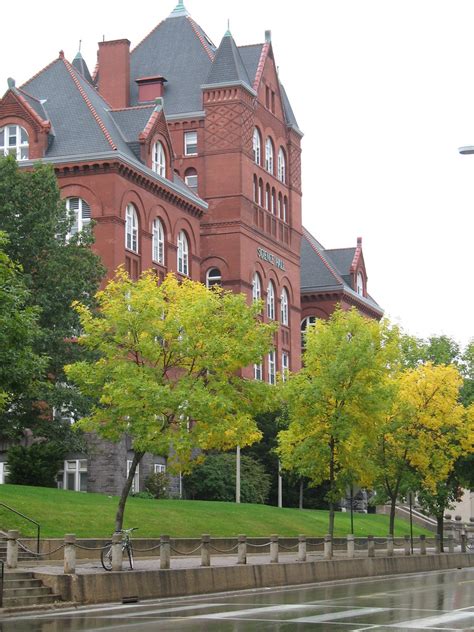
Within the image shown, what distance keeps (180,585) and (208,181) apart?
4962 centimetres

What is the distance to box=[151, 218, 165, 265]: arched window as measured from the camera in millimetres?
65456

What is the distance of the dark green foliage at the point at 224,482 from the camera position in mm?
61875

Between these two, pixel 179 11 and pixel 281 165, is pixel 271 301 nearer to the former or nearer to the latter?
pixel 281 165

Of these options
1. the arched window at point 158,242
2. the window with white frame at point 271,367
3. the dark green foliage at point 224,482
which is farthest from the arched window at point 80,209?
the window with white frame at point 271,367

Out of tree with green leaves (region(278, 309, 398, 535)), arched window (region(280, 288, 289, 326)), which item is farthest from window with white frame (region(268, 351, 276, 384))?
tree with green leaves (region(278, 309, 398, 535))

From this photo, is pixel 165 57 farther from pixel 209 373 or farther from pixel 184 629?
pixel 184 629

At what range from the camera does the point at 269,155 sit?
8138cm

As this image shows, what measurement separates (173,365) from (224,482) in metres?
29.4

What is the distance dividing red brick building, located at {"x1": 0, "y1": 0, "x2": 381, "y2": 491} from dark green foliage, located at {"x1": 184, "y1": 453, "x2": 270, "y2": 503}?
609cm

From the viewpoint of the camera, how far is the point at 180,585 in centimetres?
2834

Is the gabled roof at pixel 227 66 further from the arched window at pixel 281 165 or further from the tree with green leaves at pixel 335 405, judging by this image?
the tree with green leaves at pixel 335 405

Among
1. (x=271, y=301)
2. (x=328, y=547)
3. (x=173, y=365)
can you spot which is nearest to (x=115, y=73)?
(x=271, y=301)

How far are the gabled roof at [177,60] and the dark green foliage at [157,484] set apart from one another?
91.7 feet

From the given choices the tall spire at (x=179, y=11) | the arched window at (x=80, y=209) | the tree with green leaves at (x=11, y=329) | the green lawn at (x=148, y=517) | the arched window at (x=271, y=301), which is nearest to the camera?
the tree with green leaves at (x=11, y=329)
